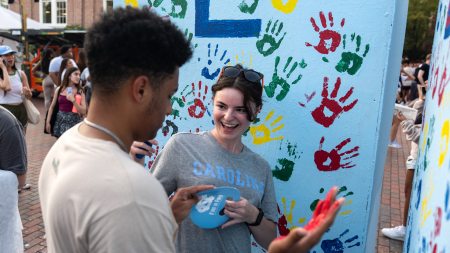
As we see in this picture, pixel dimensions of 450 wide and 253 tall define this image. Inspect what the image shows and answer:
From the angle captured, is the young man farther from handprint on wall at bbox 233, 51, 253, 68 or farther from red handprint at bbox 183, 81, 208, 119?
red handprint at bbox 183, 81, 208, 119

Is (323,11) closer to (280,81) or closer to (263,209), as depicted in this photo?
(280,81)

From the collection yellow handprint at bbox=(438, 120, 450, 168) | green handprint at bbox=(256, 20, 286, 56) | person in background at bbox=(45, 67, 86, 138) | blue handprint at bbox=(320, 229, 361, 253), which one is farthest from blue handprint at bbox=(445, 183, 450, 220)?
person in background at bbox=(45, 67, 86, 138)

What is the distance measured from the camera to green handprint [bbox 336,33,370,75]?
190 centimetres

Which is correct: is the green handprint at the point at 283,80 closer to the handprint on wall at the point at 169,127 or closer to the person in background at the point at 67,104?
the handprint on wall at the point at 169,127

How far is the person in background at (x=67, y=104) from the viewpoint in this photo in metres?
5.40

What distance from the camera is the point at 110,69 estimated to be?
1.00 m

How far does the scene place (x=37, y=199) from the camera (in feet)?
15.6

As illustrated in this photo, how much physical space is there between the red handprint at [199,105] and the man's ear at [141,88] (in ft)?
4.29

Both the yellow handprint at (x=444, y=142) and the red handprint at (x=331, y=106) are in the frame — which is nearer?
the yellow handprint at (x=444, y=142)

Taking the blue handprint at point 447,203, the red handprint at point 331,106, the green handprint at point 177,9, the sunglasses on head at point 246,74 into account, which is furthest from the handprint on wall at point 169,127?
the blue handprint at point 447,203

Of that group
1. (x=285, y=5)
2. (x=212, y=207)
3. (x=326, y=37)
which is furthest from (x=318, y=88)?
(x=212, y=207)

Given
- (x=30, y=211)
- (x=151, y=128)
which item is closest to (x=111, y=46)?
(x=151, y=128)

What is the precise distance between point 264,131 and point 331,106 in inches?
14.8

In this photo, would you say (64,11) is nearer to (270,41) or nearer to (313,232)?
(270,41)
